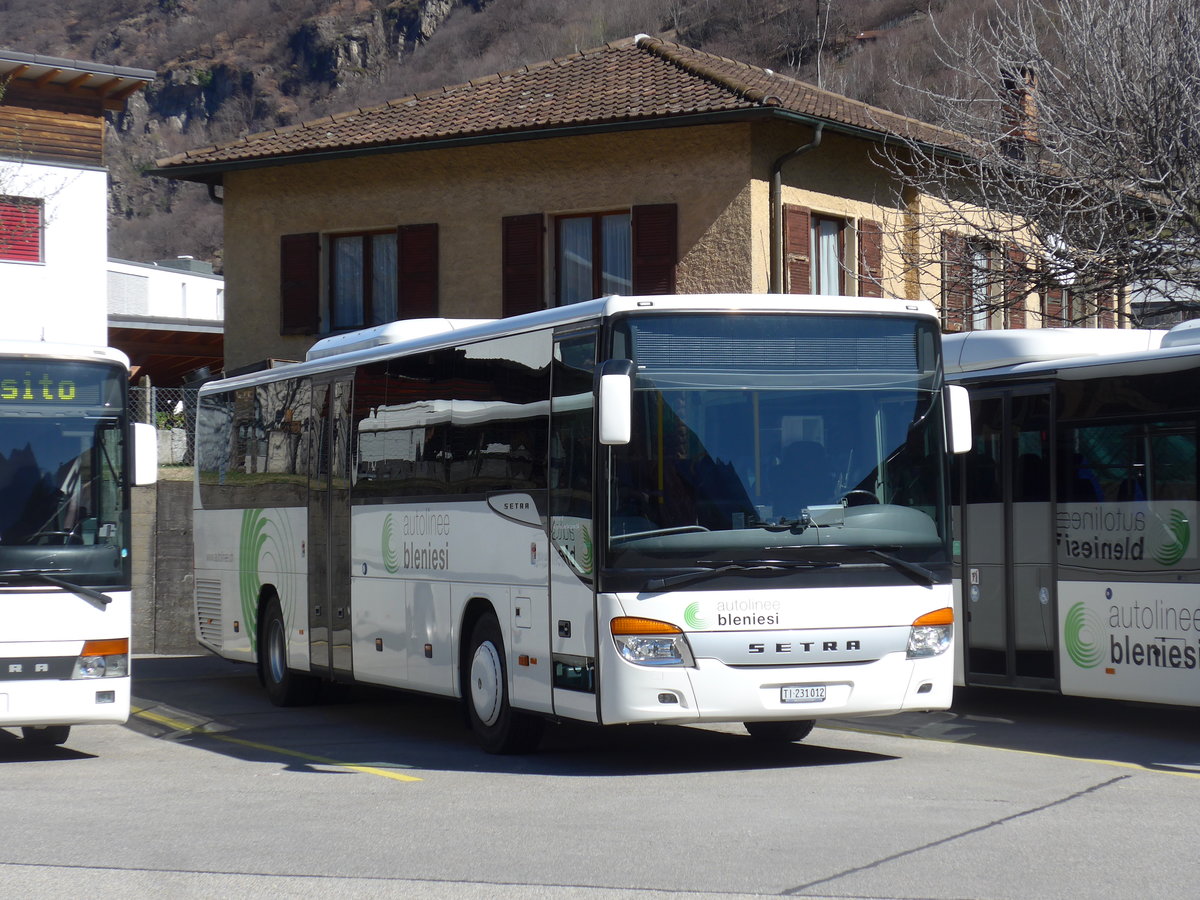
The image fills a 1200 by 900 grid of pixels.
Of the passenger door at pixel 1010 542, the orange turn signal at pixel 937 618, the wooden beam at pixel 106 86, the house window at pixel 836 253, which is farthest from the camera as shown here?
the wooden beam at pixel 106 86

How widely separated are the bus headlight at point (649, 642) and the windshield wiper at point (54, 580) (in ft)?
A: 11.9

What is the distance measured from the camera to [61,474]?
11594 millimetres

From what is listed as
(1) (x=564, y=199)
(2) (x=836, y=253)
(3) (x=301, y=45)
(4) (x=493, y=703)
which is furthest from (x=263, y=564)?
(3) (x=301, y=45)

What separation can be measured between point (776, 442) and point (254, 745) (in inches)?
196

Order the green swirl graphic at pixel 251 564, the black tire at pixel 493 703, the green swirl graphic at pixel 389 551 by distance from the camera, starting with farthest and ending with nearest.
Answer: the green swirl graphic at pixel 251 564 → the green swirl graphic at pixel 389 551 → the black tire at pixel 493 703

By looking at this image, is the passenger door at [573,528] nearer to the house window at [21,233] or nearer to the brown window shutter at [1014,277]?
the brown window shutter at [1014,277]

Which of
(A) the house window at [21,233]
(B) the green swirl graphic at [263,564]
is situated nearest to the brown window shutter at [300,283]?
(A) the house window at [21,233]

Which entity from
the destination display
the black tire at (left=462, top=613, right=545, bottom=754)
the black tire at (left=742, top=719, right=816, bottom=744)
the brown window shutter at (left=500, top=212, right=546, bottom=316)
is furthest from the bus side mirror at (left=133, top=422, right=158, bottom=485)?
the brown window shutter at (left=500, top=212, right=546, bottom=316)

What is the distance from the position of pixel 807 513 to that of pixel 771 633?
0.75 m

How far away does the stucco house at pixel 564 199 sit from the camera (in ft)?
76.9

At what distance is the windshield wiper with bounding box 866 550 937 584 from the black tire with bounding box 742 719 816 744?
1.93 m

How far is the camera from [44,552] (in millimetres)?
11344

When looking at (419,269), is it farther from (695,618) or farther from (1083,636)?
(695,618)

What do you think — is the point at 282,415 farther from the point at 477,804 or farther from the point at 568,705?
the point at 477,804
